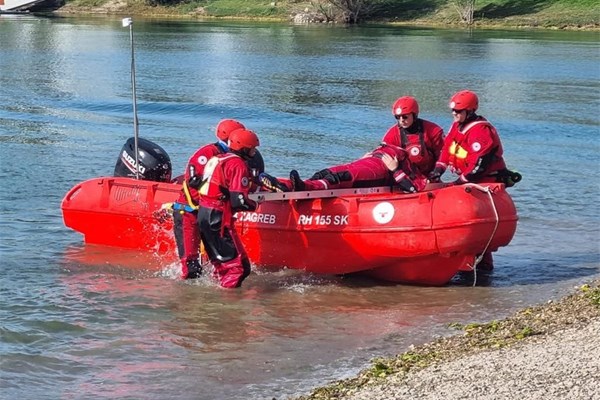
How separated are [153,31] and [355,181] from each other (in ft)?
134

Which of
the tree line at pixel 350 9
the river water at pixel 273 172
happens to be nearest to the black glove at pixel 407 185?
the river water at pixel 273 172

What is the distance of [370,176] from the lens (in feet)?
32.2

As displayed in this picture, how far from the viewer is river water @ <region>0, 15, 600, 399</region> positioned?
7.64 meters

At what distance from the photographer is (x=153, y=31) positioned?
1932 inches

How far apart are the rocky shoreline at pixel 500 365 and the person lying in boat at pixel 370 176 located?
79.1 inches

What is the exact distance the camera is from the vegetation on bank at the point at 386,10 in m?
53.2

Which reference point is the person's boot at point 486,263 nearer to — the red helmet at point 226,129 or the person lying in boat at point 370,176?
the person lying in boat at point 370,176

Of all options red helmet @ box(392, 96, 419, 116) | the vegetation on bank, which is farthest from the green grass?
red helmet @ box(392, 96, 419, 116)

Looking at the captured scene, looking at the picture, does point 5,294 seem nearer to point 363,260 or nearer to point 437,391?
point 363,260

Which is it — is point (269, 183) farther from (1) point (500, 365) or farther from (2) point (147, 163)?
(1) point (500, 365)

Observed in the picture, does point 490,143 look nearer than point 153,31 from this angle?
Yes

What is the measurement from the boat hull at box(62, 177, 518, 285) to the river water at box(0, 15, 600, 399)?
0.72ft

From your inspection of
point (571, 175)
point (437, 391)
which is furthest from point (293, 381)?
point (571, 175)

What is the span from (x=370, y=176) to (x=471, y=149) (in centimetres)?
101
